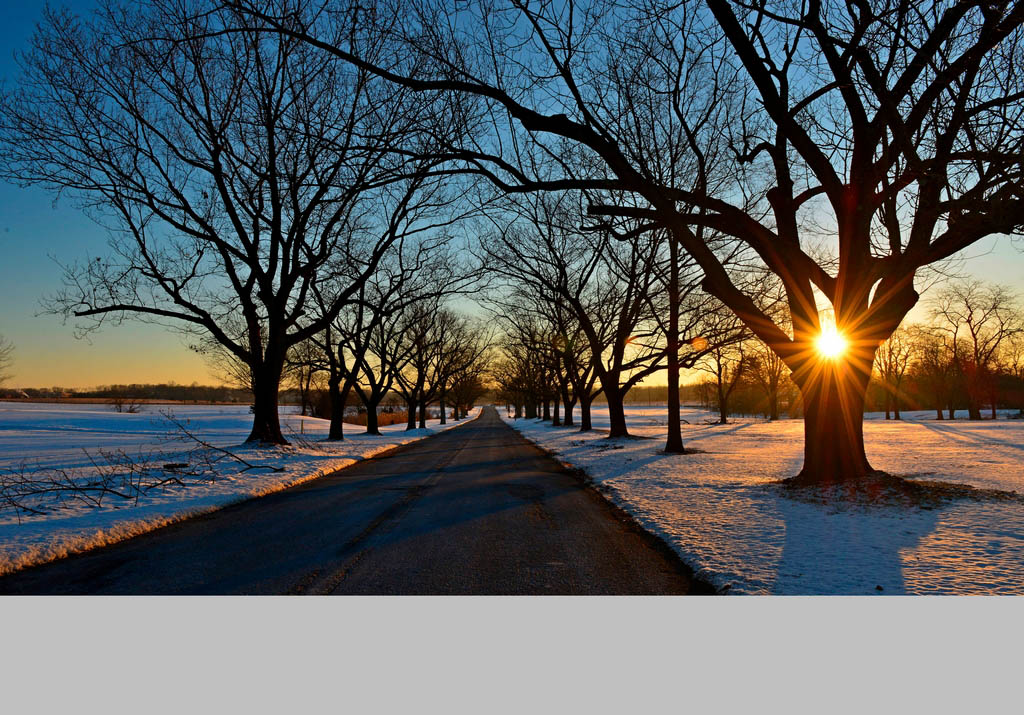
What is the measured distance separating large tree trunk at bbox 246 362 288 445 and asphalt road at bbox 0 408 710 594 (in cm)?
994

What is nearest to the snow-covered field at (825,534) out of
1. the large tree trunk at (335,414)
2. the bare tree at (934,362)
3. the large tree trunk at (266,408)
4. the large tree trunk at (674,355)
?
the large tree trunk at (674,355)

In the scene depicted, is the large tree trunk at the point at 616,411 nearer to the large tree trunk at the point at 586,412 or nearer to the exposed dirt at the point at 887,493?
the large tree trunk at the point at 586,412

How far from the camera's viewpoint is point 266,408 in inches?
762

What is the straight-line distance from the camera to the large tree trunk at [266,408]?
62.7 feet

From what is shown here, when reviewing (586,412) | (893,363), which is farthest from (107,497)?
(893,363)

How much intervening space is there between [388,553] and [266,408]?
15344 mm

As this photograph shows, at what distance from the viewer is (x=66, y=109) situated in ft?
53.9

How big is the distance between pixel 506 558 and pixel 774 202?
8.40m

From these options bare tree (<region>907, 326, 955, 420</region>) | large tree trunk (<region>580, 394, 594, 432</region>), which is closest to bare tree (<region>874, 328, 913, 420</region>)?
bare tree (<region>907, 326, 955, 420</region>)

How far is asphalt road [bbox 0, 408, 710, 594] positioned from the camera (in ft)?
15.4

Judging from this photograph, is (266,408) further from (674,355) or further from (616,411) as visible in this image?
(616,411)

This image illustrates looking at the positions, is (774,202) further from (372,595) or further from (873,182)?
(372,595)

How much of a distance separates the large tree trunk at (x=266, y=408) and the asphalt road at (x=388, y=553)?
9.94 m

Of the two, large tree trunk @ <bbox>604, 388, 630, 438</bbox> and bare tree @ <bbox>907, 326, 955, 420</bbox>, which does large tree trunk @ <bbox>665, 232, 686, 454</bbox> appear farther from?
bare tree @ <bbox>907, 326, 955, 420</bbox>
